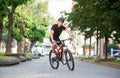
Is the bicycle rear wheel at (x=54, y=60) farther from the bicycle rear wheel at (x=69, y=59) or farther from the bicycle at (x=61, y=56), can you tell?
the bicycle rear wheel at (x=69, y=59)

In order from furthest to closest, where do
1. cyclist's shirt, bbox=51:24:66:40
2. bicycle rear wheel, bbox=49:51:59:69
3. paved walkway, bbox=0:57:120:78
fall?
1. bicycle rear wheel, bbox=49:51:59:69
2. cyclist's shirt, bbox=51:24:66:40
3. paved walkway, bbox=0:57:120:78

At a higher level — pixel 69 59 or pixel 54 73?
pixel 69 59

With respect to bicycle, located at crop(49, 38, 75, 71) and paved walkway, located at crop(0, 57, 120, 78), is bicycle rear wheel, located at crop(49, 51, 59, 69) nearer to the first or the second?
bicycle, located at crop(49, 38, 75, 71)

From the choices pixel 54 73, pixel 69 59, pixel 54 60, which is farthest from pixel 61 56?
pixel 54 73

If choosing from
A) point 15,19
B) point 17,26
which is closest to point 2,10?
point 15,19

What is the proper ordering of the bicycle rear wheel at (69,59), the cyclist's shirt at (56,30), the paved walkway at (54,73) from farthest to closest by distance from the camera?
the bicycle rear wheel at (69,59)
the cyclist's shirt at (56,30)
the paved walkway at (54,73)

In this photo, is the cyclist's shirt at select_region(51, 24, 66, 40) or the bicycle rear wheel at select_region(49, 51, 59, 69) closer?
the cyclist's shirt at select_region(51, 24, 66, 40)

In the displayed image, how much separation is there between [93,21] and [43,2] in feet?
162

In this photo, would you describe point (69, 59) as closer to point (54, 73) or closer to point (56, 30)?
point (56, 30)

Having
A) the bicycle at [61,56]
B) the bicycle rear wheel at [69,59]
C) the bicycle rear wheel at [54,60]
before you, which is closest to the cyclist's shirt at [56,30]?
the bicycle at [61,56]

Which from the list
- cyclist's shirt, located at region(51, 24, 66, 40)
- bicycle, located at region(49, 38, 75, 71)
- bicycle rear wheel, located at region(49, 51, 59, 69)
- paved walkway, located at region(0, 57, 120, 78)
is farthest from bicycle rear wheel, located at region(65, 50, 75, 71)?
bicycle rear wheel, located at region(49, 51, 59, 69)

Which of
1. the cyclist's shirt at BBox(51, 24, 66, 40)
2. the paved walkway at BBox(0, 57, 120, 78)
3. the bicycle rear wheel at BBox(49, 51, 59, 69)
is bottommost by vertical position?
the paved walkway at BBox(0, 57, 120, 78)

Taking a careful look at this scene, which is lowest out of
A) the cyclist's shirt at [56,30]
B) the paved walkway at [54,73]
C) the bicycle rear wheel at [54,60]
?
the paved walkway at [54,73]

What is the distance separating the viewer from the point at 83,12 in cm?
4231
